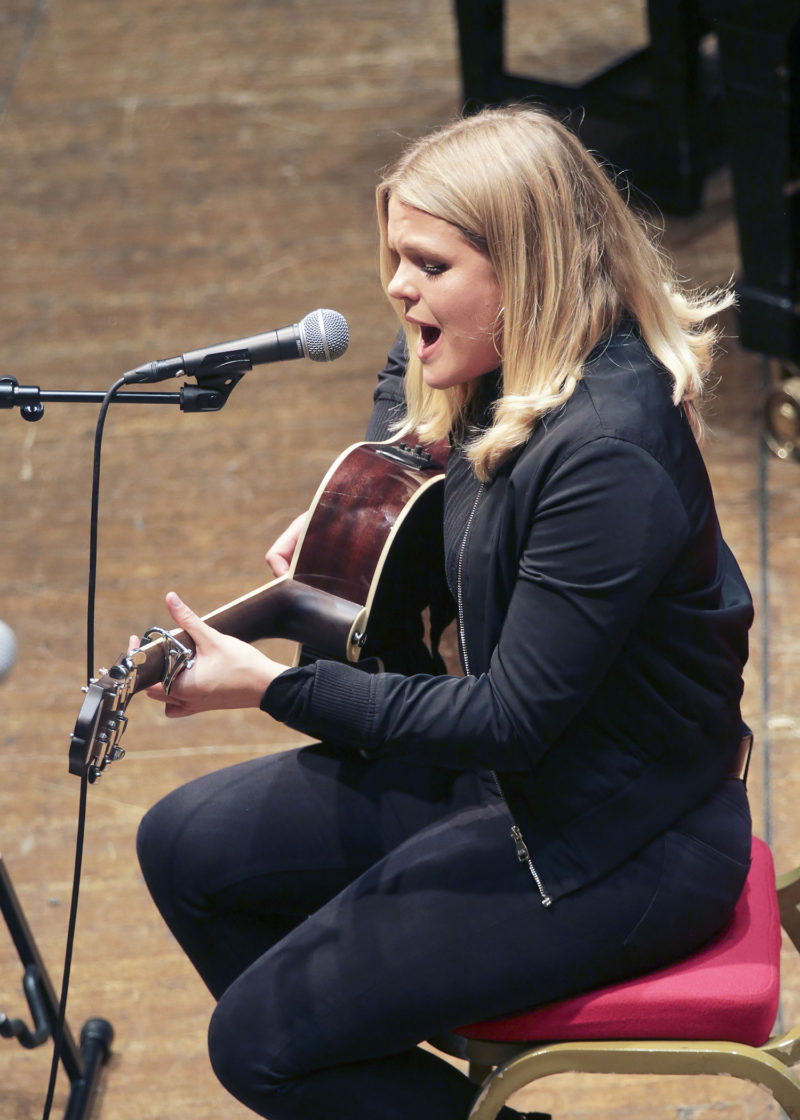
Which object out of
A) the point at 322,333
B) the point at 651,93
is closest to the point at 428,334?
the point at 322,333

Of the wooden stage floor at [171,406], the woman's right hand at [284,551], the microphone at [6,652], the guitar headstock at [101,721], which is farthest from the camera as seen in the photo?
the wooden stage floor at [171,406]

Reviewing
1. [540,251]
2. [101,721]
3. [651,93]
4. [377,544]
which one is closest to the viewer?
[101,721]

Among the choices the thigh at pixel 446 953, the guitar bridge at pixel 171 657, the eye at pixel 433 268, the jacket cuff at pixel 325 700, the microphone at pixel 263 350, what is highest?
the eye at pixel 433 268

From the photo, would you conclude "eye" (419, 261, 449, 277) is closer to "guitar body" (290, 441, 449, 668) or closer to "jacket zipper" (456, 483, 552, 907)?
"jacket zipper" (456, 483, 552, 907)

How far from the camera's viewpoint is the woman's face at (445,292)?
155 cm

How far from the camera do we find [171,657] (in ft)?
5.08

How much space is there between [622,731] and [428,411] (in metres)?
0.62

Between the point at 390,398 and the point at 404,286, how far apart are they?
20.7 inches

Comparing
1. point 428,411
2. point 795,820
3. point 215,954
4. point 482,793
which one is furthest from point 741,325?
point 215,954

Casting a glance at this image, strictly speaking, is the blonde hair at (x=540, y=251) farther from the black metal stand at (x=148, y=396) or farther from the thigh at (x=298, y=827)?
the thigh at (x=298, y=827)

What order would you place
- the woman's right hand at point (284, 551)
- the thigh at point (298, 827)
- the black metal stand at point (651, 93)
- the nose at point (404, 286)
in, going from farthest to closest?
1. the black metal stand at point (651, 93)
2. the woman's right hand at point (284, 551)
3. the thigh at point (298, 827)
4. the nose at point (404, 286)

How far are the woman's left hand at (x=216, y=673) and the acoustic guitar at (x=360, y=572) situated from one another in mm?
276

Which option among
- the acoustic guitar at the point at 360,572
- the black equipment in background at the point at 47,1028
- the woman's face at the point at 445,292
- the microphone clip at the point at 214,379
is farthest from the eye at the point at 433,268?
the black equipment in background at the point at 47,1028

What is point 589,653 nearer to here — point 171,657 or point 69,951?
point 171,657
